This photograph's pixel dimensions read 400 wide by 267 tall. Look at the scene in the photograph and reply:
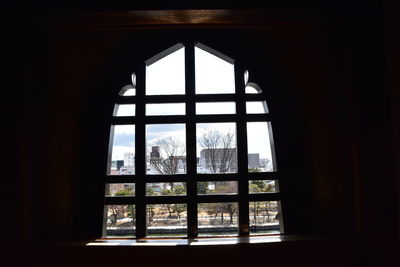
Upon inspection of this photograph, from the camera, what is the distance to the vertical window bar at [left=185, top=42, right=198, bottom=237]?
2.46 meters

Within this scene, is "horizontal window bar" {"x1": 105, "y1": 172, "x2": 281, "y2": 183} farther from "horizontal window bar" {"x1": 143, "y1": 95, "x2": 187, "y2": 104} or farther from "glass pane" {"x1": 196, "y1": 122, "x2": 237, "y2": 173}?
"horizontal window bar" {"x1": 143, "y1": 95, "x2": 187, "y2": 104}

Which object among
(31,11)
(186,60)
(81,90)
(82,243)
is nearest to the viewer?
(31,11)

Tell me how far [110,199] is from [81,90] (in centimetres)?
99

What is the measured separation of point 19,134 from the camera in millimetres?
1859

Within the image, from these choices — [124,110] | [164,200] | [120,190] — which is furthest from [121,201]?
[124,110]

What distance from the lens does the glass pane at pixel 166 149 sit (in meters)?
2.50

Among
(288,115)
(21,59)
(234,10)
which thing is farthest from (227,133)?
(21,59)

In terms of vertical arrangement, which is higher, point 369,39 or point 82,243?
point 369,39

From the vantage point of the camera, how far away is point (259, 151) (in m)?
2.53

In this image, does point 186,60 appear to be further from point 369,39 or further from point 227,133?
point 369,39

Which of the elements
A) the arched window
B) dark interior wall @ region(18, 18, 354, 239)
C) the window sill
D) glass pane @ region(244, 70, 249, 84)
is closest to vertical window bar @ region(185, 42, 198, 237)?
the arched window

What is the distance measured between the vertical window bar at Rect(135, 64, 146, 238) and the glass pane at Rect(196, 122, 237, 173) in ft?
1.63

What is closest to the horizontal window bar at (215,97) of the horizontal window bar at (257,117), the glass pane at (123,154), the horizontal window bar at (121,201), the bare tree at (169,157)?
the horizontal window bar at (257,117)

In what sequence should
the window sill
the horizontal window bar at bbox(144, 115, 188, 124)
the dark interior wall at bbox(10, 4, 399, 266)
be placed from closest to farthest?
the dark interior wall at bbox(10, 4, 399, 266), the window sill, the horizontal window bar at bbox(144, 115, 188, 124)
